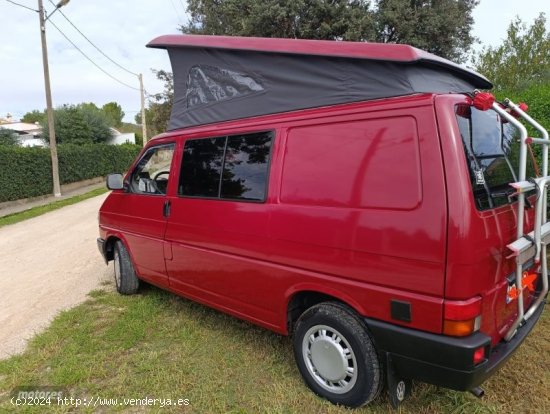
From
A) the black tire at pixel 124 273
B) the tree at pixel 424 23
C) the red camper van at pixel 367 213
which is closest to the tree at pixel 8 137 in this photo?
the tree at pixel 424 23

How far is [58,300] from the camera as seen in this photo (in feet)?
17.0

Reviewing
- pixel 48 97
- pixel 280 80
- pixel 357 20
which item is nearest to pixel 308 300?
pixel 280 80

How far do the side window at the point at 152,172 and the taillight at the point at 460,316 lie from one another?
→ 9.52 feet

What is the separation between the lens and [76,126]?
3172 centimetres

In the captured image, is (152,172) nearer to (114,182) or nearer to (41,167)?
(114,182)

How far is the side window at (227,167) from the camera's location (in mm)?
3190

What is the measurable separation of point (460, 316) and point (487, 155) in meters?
0.97

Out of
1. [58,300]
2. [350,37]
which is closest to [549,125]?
[58,300]

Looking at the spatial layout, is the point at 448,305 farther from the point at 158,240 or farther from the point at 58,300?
the point at 58,300

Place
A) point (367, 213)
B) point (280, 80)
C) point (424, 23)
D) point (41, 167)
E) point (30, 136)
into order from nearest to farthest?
point (367, 213)
point (280, 80)
point (424, 23)
point (41, 167)
point (30, 136)

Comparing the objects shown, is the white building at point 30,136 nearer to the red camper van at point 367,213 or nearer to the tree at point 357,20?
the tree at point 357,20

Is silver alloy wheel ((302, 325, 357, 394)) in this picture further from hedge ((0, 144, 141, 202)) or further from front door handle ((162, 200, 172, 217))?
hedge ((0, 144, 141, 202))

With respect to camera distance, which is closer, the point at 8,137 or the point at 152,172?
the point at 152,172

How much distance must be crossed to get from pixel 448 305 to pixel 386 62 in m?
1.48
